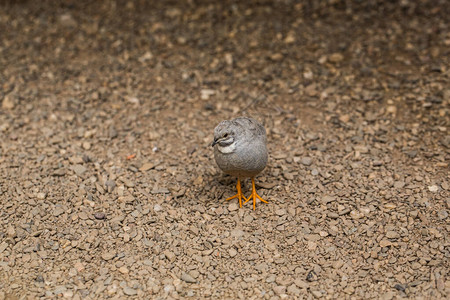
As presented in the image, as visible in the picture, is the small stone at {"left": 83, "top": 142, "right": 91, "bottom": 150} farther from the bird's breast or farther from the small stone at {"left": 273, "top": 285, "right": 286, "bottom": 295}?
the small stone at {"left": 273, "top": 285, "right": 286, "bottom": 295}

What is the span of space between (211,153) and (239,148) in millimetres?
1118

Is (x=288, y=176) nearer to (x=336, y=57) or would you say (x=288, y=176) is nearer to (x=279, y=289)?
(x=279, y=289)

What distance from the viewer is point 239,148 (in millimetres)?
4402

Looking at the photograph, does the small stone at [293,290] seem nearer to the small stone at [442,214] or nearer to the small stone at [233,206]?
the small stone at [233,206]

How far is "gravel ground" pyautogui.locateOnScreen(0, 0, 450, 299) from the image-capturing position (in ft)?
13.9

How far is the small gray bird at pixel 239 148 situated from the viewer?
4402 millimetres

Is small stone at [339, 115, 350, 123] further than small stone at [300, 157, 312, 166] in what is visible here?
Yes

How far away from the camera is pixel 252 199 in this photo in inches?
193

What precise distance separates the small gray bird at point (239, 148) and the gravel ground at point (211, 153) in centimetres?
53

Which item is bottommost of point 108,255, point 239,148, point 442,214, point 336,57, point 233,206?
point 442,214

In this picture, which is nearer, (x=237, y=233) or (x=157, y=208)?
(x=237, y=233)

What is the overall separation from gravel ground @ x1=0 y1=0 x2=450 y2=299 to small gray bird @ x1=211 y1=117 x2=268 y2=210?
20.7 inches

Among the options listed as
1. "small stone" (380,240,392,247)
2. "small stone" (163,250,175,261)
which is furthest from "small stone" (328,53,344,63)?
"small stone" (163,250,175,261)

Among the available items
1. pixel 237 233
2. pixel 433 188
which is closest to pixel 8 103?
pixel 237 233
